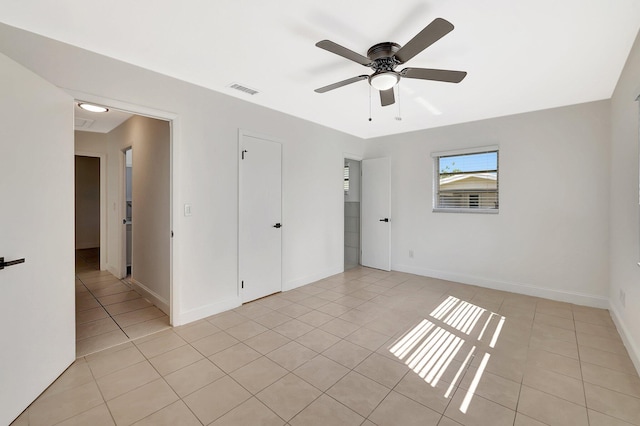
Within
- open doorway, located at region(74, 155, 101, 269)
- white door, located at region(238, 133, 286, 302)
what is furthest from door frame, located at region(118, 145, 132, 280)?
open doorway, located at region(74, 155, 101, 269)

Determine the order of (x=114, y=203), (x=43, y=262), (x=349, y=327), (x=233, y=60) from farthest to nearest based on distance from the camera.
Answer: (x=114, y=203), (x=349, y=327), (x=233, y=60), (x=43, y=262)

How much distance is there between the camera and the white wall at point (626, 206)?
2.30 meters

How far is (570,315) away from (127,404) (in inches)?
174

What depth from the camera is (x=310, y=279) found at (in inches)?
179

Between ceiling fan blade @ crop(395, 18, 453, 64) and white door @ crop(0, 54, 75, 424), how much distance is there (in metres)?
2.51

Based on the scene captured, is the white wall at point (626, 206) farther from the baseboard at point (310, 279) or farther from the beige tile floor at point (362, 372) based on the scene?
the baseboard at point (310, 279)

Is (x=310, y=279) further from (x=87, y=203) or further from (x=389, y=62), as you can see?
(x=87, y=203)

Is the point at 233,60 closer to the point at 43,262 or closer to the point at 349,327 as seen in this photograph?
the point at 43,262

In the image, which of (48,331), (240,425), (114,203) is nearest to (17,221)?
(48,331)

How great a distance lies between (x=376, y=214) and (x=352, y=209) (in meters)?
0.80

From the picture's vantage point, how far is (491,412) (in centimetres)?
176

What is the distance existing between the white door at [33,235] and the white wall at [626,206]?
14.2 feet

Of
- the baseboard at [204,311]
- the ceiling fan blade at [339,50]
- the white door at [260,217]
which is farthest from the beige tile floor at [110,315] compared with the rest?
the ceiling fan blade at [339,50]

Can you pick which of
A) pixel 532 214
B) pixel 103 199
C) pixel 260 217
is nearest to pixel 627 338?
pixel 532 214
